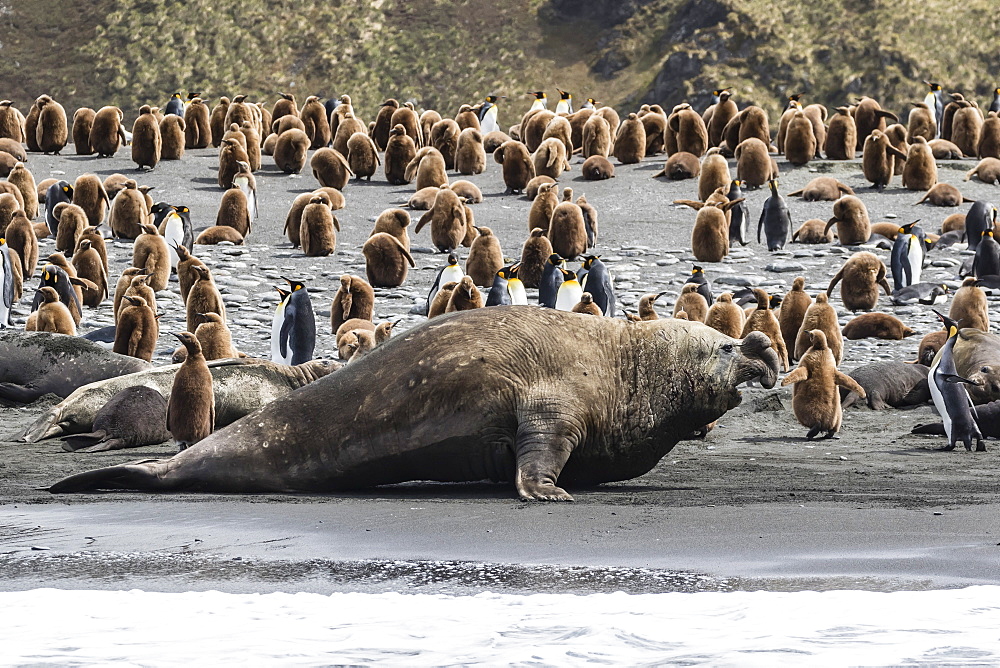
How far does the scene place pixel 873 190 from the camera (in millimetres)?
20594

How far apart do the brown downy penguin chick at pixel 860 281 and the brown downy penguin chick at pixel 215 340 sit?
6.46 metres

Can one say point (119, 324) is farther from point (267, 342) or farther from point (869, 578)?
point (869, 578)

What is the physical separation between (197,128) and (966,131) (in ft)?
47.2

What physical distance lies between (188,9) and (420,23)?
980 cm

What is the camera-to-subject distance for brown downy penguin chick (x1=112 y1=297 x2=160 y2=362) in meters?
11.4

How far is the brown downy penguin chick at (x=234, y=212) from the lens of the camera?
701 inches

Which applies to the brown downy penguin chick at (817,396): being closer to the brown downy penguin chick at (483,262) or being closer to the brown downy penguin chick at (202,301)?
the brown downy penguin chick at (202,301)

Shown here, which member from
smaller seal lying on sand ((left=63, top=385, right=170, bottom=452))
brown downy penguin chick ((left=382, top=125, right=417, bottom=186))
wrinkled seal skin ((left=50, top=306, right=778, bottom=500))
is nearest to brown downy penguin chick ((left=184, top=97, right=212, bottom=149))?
brown downy penguin chick ((left=382, top=125, right=417, bottom=186))

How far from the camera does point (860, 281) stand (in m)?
14.1

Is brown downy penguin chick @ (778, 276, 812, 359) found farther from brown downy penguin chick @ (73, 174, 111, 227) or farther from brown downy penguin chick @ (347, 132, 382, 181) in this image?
brown downy penguin chick @ (347, 132, 382, 181)

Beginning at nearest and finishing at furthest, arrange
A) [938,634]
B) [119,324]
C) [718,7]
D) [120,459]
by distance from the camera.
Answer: [938,634] → [120,459] → [119,324] → [718,7]

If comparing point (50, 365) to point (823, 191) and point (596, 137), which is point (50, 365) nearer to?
point (823, 191)

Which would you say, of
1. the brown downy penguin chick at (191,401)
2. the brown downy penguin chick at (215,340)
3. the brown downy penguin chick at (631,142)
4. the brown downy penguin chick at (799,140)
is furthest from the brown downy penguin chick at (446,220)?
the brown downy penguin chick at (191,401)

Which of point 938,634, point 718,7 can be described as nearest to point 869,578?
point 938,634
